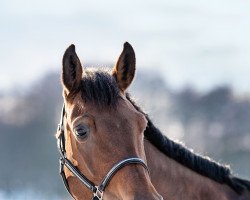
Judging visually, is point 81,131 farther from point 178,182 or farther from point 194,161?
point 194,161

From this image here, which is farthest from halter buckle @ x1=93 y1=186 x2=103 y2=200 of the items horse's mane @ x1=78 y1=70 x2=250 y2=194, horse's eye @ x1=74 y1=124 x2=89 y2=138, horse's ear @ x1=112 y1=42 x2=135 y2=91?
horse's ear @ x1=112 y1=42 x2=135 y2=91

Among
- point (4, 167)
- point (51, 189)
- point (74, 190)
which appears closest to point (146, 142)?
point (74, 190)

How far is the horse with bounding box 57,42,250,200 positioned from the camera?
206 inches

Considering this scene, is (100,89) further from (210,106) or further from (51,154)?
(210,106)

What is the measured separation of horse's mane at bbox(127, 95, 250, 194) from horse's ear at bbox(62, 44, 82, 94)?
3.28 ft

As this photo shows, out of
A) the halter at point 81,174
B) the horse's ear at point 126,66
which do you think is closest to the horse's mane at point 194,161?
the horse's ear at point 126,66

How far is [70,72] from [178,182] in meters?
1.66

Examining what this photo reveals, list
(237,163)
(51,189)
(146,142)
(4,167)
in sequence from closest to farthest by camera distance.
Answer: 1. (146,142)
2. (237,163)
3. (51,189)
4. (4,167)

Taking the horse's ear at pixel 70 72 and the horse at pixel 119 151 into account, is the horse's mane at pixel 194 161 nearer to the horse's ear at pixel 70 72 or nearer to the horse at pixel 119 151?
the horse at pixel 119 151

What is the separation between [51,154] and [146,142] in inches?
660

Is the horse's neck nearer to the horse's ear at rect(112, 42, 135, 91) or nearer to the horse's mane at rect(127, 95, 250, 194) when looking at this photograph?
the horse's mane at rect(127, 95, 250, 194)

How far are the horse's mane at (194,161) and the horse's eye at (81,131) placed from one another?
1.11m

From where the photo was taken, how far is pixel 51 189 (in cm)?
2150

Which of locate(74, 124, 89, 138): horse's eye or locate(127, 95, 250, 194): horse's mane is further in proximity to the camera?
locate(127, 95, 250, 194): horse's mane
